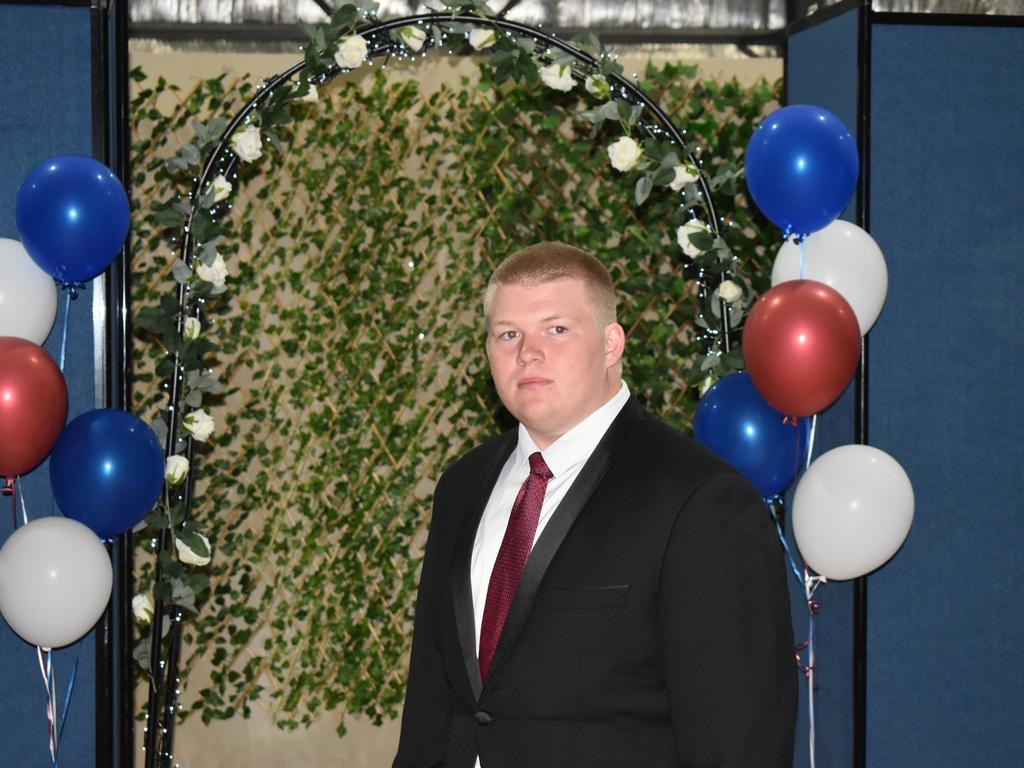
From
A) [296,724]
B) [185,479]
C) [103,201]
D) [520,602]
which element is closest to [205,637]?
[296,724]

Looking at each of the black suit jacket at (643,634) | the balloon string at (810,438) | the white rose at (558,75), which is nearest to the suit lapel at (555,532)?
the black suit jacket at (643,634)

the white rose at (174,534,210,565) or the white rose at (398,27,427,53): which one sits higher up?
the white rose at (398,27,427,53)

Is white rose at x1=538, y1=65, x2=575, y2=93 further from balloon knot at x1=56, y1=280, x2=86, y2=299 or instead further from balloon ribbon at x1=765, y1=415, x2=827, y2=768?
balloon knot at x1=56, y1=280, x2=86, y2=299

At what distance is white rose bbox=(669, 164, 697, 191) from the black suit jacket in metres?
1.57

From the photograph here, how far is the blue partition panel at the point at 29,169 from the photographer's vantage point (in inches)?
108

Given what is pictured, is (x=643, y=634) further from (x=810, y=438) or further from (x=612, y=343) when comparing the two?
(x=810, y=438)

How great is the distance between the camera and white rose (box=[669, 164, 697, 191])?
9.79 ft

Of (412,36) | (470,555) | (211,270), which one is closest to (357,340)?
(211,270)

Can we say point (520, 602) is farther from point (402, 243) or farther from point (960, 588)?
point (402, 243)

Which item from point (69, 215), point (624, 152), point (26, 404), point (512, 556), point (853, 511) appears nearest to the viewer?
point (512, 556)

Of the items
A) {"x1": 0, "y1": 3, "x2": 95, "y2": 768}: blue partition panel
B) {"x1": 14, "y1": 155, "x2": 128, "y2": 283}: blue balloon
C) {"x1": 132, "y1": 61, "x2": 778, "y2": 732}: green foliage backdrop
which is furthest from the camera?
{"x1": 132, "y1": 61, "x2": 778, "y2": 732}: green foliage backdrop

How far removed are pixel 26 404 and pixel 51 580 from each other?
374 mm

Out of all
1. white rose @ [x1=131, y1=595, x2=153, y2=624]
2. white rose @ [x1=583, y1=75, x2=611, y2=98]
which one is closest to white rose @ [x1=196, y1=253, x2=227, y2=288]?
white rose @ [x1=131, y1=595, x2=153, y2=624]

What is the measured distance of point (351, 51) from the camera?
2.81 m
